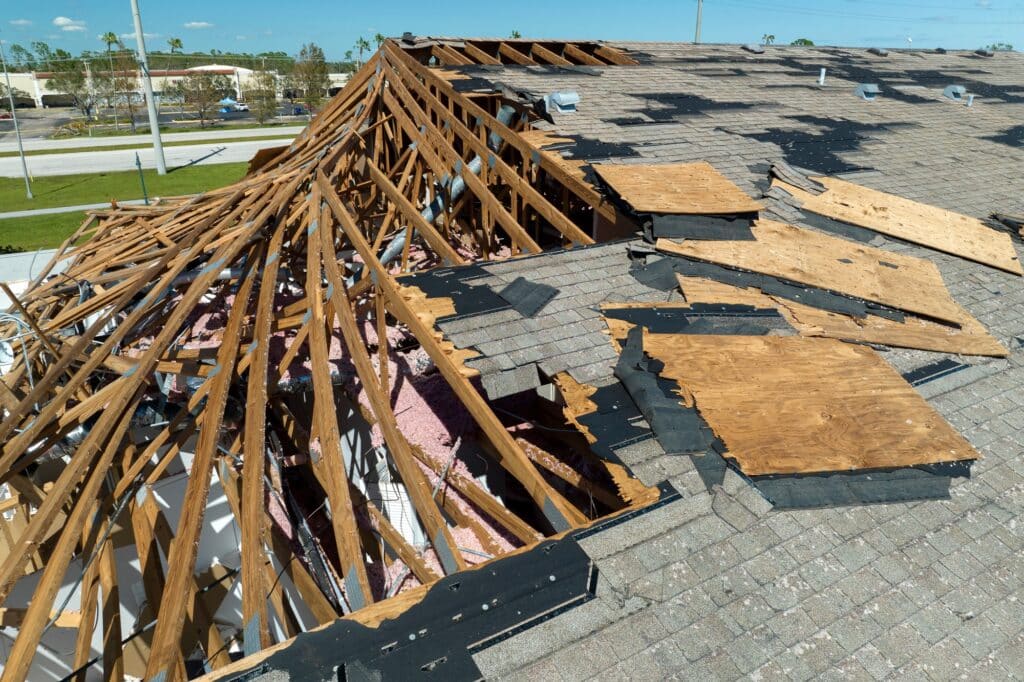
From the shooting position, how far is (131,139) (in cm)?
5397

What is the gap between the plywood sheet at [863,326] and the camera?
6.91 metres

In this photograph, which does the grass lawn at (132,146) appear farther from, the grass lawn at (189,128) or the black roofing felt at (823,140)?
the black roofing felt at (823,140)

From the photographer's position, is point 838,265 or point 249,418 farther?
point 838,265

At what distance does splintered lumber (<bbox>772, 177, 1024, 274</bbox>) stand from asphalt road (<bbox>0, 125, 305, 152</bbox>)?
49388 mm

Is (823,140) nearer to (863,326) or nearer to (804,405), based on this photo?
(863,326)

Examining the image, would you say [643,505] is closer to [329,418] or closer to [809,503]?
[809,503]

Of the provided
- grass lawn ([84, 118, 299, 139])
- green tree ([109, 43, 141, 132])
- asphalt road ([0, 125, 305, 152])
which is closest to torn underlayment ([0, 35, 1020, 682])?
asphalt road ([0, 125, 305, 152])

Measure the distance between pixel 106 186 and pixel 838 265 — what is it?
128 feet

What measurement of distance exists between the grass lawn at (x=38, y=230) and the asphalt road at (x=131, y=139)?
25.5 m

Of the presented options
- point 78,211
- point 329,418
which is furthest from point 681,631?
point 78,211

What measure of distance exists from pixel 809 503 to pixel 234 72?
103 meters

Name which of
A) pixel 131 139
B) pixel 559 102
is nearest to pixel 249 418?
pixel 559 102

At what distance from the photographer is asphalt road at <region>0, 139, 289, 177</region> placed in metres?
40.3

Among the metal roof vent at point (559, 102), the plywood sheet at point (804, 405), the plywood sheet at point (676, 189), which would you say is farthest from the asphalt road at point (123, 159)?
the plywood sheet at point (804, 405)
